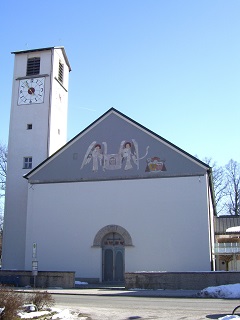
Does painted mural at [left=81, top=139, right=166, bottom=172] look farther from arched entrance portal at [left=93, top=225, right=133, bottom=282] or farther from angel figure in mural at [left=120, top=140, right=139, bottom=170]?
arched entrance portal at [left=93, top=225, right=133, bottom=282]

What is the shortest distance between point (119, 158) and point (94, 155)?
187 centimetres

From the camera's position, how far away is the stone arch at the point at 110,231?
28.3 m

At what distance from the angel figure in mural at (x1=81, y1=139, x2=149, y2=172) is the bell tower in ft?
16.6

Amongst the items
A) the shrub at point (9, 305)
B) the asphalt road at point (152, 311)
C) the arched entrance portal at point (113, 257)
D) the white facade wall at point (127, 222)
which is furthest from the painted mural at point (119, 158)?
the shrub at point (9, 305)

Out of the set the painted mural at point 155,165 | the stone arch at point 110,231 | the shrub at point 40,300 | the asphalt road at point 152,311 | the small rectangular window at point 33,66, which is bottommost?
the asphalt road at point 152,311

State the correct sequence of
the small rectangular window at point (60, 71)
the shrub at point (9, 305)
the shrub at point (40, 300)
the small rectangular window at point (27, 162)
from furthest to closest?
the small rectangular window at point (60, 71) < the small rectangular window at point (27, 162) < the shrub at point (40, 300) < the shrub at point (9, 305)

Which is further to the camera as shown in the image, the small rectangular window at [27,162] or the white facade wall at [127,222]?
the small rectangular window at [27,162]

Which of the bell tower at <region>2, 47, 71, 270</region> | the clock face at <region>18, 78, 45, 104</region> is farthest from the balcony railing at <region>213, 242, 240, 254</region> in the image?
the clock face at <region>18, 78, 45, 104</region>

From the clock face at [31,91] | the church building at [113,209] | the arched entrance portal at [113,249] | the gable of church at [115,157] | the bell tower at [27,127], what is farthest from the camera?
the clock face at [31,91]

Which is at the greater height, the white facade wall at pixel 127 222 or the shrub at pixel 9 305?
the white facade wall at pixel 127 222

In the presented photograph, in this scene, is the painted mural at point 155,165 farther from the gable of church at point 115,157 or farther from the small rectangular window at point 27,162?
the small rectangular window at point 27,162

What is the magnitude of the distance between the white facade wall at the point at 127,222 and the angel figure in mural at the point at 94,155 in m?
1.35

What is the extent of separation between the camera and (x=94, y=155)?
30.2 m

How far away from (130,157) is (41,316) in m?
18.8
